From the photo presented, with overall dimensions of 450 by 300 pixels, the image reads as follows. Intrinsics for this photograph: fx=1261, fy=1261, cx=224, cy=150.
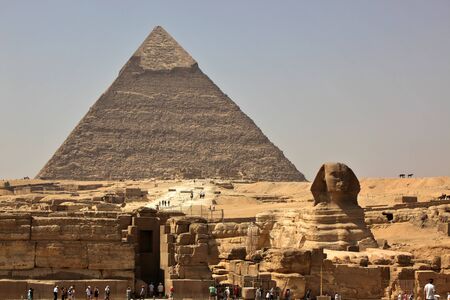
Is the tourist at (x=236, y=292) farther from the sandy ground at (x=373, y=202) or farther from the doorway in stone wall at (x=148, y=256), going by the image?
the sandy ground at (x=373, y=202)

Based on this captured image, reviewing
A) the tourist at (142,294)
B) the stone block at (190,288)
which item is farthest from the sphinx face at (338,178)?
the tourist at (142,294)

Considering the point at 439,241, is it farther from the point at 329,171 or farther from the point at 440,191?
the point at 440,191

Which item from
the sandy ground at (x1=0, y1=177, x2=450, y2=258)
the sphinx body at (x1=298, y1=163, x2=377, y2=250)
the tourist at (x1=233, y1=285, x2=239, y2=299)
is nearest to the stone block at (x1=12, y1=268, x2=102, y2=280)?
the tourist at (x1=233, y1=285, x2=239, y2=299)

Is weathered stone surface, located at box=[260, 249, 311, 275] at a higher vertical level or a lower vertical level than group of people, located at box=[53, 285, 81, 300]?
higher

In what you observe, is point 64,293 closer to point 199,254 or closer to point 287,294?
point 199,254

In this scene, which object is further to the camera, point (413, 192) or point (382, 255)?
point (413, 192)

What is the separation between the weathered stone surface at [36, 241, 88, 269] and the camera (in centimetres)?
1622

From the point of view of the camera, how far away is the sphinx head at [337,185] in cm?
2344

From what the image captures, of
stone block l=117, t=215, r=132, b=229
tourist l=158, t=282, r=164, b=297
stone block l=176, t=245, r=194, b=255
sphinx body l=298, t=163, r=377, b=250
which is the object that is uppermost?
sphinx body l=298, t=163, r=377, b=250

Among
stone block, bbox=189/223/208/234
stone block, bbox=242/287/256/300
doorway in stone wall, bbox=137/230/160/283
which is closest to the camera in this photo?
stone block, bbox=242/287/256/300

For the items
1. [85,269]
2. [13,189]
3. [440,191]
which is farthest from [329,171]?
[13,189]

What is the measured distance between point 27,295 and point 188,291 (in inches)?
82.8

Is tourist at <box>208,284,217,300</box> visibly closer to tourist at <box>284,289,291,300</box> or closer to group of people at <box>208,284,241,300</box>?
group of people at <box>208,284,241,300</box>

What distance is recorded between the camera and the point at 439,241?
26.2 m
